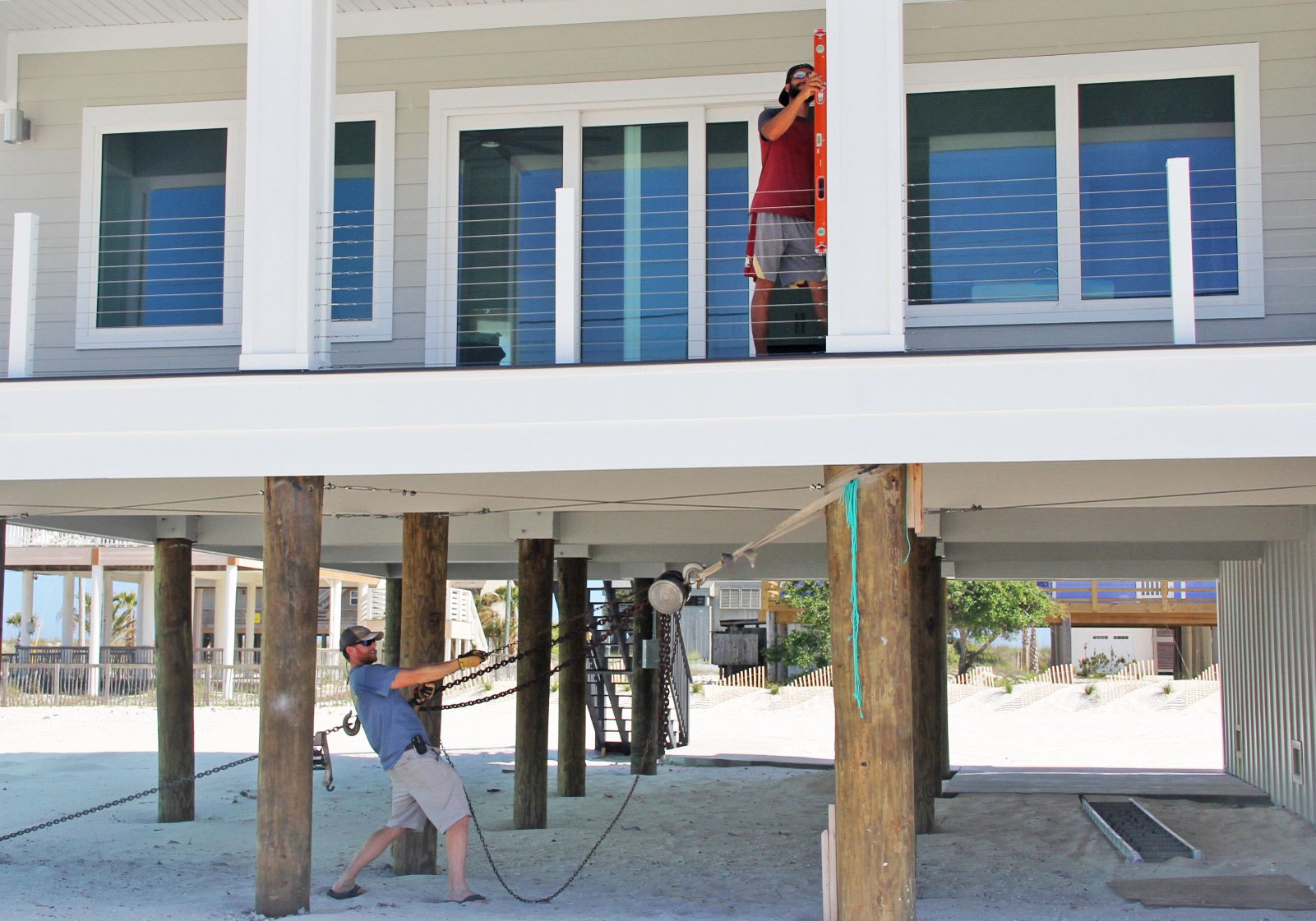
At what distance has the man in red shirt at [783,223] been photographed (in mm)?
8578

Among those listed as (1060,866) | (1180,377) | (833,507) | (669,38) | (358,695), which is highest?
(669,38)

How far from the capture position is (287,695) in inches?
305

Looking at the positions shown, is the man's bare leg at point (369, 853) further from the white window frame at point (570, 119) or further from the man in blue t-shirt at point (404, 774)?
the white window frame at point (570, 119)

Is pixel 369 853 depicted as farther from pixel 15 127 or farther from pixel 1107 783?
pixel 1107 783

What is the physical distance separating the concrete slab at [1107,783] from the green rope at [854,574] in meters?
9.51

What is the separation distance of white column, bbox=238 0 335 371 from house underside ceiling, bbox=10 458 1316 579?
1.54 meters

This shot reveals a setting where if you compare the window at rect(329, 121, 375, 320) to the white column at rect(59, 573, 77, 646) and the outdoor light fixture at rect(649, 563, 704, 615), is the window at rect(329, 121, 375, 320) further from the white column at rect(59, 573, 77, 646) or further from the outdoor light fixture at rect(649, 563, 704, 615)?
the white column at rect(59, 573, 77, 646)

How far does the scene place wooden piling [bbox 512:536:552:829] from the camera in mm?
13344

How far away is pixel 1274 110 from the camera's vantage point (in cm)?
947

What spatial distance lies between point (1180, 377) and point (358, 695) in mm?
4782

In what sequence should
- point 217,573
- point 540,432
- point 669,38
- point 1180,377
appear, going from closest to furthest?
point 1180,377 < point 540,432 < point 669,38 < point 217,573

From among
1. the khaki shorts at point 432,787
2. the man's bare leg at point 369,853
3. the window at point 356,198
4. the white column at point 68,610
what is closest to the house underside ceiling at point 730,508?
the window at point 356,198

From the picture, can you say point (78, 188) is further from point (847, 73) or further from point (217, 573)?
point (217, 573)

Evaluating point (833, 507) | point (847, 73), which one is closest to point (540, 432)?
point (833, 507)
